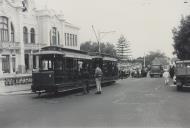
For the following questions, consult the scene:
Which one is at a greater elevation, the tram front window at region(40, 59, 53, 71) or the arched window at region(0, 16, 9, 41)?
the arched window at region(0, 16, 9, 41)

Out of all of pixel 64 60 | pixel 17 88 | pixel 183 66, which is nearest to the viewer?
pixel 64 60

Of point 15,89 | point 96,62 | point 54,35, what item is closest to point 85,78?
point 96,62

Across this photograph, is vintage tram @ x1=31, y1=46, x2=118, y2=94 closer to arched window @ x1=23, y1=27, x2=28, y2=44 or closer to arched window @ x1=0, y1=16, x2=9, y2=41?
arched window @ x1=0, y1=16, x2=9, y2=41

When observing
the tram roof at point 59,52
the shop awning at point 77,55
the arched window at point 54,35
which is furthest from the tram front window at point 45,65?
the arched window at point 54,35

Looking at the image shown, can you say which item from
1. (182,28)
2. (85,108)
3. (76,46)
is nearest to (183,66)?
(85,108)

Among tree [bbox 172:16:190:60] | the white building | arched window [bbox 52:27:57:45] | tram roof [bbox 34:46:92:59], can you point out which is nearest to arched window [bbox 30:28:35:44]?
the white building

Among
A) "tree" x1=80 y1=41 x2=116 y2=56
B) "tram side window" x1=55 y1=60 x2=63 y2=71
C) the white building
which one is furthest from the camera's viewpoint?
"tree" x1=80 y1=41 x2=116 y2=56

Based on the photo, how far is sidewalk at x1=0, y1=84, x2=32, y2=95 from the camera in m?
24.0

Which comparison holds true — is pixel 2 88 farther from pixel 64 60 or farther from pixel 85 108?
pixel 85 108

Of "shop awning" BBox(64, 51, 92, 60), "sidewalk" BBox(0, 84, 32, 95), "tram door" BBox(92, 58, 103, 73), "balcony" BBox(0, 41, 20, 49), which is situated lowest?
"sidewalk" BBox(0, 84, 32, 95)

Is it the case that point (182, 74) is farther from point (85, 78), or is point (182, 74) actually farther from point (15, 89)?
point (15, 89)

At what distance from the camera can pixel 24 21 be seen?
2052 inches

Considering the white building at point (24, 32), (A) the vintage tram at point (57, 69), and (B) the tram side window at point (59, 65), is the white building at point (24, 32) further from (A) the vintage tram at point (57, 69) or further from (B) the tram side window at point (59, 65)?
(B) the tram side window at point (59, 65)

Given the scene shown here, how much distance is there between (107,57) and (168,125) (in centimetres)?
2201
